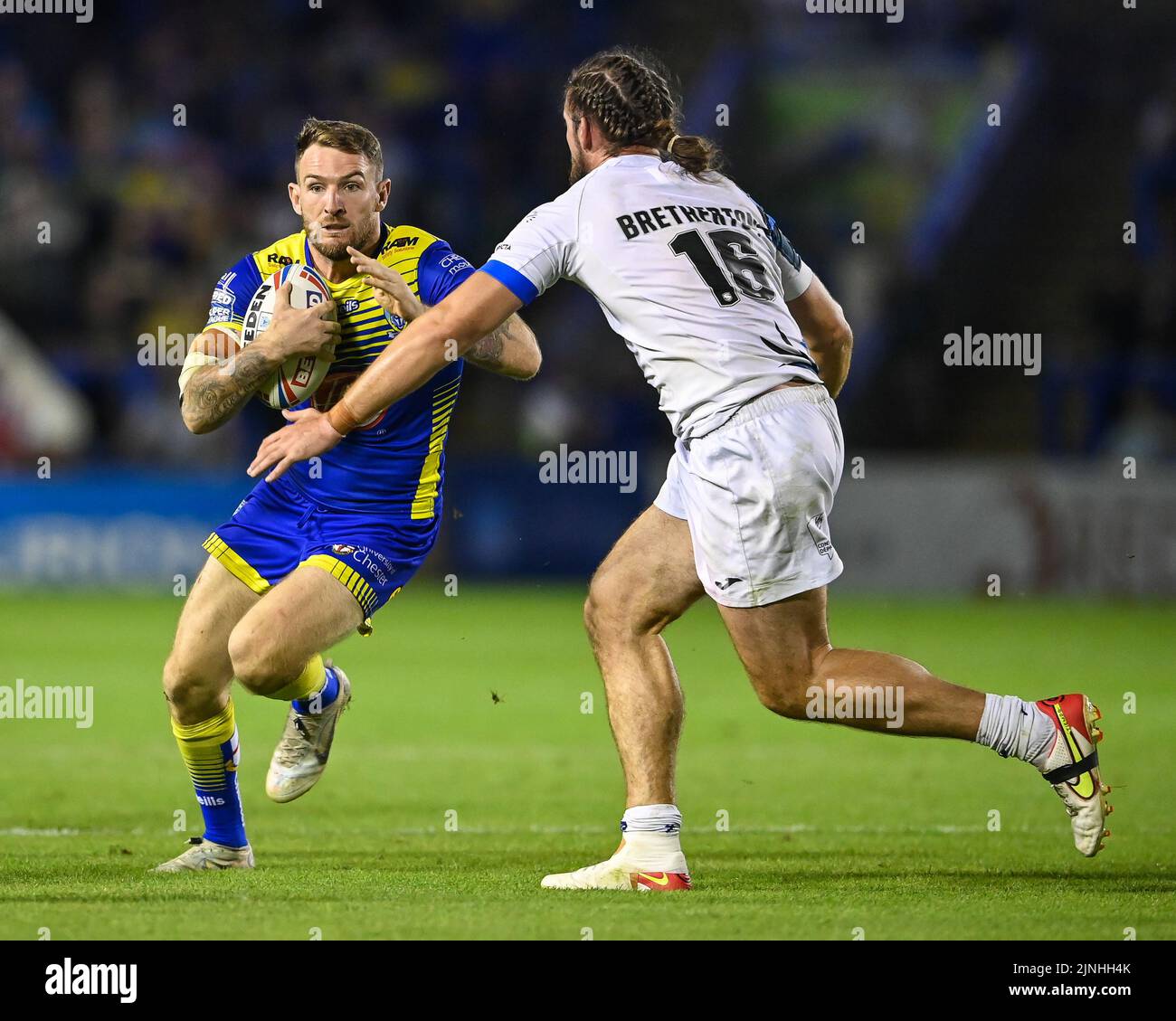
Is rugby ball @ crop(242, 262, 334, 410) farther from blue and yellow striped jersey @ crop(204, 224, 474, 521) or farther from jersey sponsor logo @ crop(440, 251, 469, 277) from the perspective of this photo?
jersey sponsor logo @ crop(440, 251, 469, 277)

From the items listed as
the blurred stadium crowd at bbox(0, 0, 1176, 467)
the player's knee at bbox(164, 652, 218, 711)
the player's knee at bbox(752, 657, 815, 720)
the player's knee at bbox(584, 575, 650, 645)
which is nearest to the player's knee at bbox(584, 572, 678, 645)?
the player's knee at bbox(584, 575, 650, 645)

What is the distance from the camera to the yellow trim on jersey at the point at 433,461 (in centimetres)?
660

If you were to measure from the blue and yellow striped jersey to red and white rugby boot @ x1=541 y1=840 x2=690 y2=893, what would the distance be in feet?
5.19

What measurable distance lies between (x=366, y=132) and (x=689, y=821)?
3153 millimetres

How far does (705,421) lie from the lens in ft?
18.5

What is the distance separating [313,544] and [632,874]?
5.57 feet

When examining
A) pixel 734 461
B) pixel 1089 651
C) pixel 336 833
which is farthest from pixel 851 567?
pixel 734 461

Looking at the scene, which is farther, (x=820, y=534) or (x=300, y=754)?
(x=300, y=754)

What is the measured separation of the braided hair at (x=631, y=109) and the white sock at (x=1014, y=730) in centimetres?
196

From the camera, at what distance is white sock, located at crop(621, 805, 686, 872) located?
564cm

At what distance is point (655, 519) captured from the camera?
6000 millimetres

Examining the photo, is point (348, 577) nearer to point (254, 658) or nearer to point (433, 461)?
point (254, 658)

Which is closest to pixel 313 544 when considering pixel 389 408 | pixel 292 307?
pixel 389 408

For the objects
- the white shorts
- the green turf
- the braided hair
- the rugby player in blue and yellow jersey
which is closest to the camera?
the green turf
